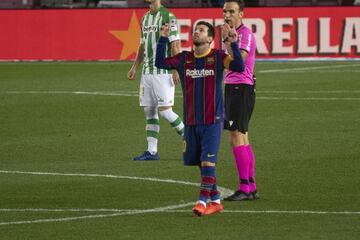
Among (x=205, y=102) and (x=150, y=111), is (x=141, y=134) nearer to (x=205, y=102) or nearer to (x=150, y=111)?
(x=150, y=111)

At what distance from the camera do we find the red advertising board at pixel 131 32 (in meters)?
35.3

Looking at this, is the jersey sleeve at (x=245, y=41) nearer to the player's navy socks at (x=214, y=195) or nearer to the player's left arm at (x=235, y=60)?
the player's left arm at (x=235, y=60)

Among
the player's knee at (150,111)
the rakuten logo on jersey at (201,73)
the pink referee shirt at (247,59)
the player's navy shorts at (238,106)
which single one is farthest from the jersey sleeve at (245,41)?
the player's knee at (150,111)

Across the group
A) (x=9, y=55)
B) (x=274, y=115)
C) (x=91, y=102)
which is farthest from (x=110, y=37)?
(x=274, y=115)

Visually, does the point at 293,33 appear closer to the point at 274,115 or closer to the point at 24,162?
the point at 274,115

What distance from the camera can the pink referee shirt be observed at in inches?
515

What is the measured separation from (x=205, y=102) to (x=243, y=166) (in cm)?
116

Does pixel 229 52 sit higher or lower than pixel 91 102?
higher

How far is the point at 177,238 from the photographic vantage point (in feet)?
35.3

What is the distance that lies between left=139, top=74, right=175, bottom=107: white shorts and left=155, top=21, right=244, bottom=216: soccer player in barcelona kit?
15.4ft

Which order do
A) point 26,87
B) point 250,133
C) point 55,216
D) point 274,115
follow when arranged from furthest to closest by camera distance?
1. point 26,87
2. point 274,115
3. point 250,133
4. point 55,216

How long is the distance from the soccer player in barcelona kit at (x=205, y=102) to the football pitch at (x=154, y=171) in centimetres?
40

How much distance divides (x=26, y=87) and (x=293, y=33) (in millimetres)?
9287

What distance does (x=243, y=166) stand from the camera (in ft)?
43.0
